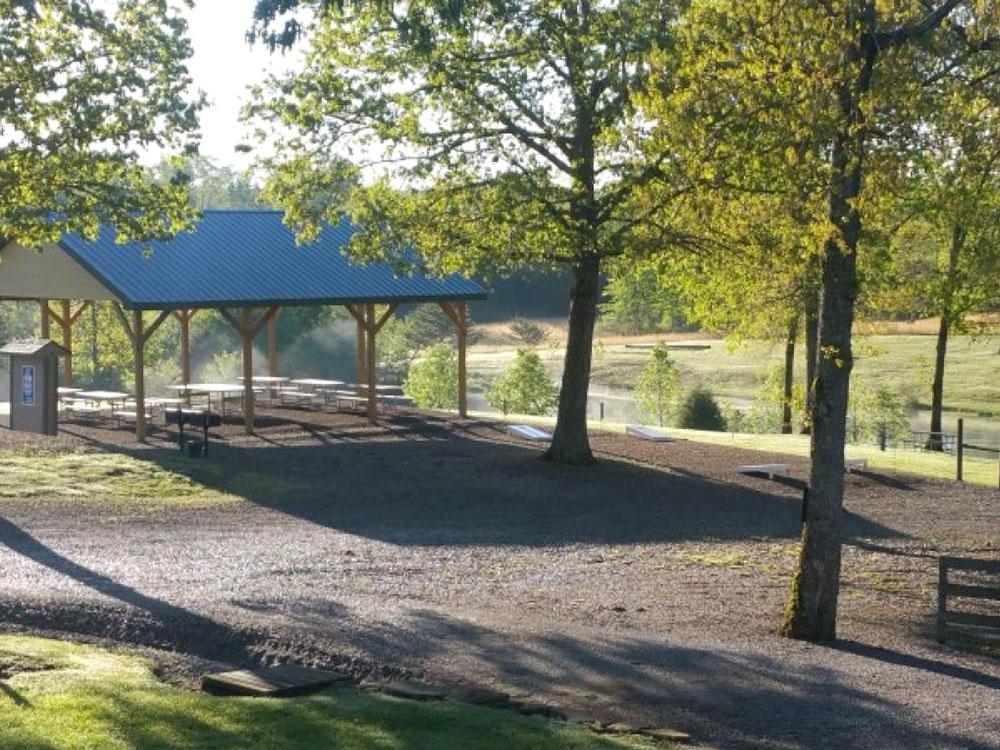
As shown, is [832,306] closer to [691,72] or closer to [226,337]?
[691,72]

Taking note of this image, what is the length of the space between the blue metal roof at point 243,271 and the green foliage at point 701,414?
11861mm

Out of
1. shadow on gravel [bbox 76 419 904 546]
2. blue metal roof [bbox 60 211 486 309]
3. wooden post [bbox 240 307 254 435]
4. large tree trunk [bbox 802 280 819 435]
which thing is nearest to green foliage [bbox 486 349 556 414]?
large tree trunk [bbox 802 280 819 435]

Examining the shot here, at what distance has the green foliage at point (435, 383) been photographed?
186ft

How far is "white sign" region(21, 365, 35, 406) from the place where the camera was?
29.4 m

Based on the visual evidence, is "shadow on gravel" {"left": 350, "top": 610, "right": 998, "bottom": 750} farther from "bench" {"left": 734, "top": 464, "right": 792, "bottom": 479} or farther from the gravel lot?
"bench" {"left": 734, "top": 464, "right": 792, "bottom": 479}

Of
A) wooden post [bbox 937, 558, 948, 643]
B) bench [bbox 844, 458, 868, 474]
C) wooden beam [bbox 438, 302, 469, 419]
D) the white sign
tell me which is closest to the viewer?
wooden post [bbox 937, 558, 948, 643]

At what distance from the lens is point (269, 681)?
36.4ft

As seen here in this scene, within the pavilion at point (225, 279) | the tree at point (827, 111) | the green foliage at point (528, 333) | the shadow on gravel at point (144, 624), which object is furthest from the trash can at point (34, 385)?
the green foliage at point (528, 333)

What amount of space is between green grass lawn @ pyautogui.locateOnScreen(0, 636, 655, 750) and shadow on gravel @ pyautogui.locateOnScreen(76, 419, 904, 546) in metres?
9.44

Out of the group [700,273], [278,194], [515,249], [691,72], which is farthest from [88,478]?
[691,72]

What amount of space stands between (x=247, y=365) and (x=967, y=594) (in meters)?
19.0

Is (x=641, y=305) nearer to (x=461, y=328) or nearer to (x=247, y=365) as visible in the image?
(x=461, y=328)

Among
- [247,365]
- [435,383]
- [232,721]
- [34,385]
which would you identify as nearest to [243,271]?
[247,365]

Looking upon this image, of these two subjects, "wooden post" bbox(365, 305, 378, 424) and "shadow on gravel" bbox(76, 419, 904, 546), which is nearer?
"shadow on gravel" bbox(76, 419, 904, 546)
